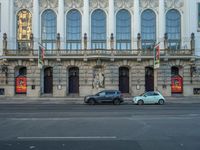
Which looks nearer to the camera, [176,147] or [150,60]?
[176,147]

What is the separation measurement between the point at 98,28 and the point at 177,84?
14.3m

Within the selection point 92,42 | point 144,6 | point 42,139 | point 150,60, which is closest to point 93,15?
point 92,42

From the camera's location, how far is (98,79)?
47.8 meters

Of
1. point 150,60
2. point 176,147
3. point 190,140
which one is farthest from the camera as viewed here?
point 150,60

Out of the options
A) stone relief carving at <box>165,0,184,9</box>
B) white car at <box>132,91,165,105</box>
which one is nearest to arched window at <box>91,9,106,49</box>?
stone relief carving at <box>165,0,184,9</box>

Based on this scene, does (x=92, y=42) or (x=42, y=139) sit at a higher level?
(x=92, y=42)

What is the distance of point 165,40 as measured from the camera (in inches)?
1889

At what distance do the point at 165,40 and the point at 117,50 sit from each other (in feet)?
23.0

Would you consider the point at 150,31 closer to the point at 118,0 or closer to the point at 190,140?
the point at 118,0

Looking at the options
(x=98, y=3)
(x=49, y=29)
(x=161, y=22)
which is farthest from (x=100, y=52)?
(x=161, y=22)

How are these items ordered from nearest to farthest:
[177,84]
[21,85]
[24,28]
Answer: [21,85]
[177,84]
[24,28]

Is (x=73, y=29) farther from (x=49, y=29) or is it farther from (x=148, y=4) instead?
(x=148, y=4)

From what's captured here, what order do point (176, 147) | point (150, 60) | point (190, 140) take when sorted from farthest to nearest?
1. point (150, 60)
2. point (190, 140)
3. point (176, 147)

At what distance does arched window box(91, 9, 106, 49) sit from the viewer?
49.8m
